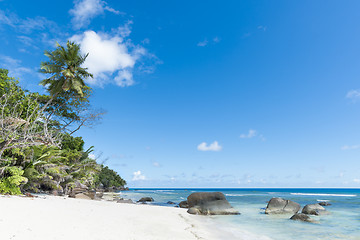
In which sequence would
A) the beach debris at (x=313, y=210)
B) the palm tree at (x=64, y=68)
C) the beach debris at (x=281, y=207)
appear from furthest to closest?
the palm tree at (x=64, y=68) → the beach debris at (x=313, y=210) → the beach debris at (x=281, y=207)

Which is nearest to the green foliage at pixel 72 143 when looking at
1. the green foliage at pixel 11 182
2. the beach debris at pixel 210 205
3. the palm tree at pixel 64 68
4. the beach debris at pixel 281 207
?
the palm tree at pixel 64 68

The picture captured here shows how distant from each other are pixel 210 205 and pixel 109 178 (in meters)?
67.5

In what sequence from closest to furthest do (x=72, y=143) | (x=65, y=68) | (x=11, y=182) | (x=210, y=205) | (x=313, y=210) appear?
(x=11, y=182) < (x=210, y=205) < (x=313, y=210) < (x=65, y=68) < (x=72, y=143)

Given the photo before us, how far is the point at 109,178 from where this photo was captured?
253 ft

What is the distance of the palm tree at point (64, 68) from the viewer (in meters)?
22.3

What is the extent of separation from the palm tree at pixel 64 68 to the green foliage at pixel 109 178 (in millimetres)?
50930

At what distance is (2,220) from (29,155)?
39.7ft

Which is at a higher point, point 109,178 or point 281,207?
point 109,178

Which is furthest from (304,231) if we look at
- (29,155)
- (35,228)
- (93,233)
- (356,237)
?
(29,155)

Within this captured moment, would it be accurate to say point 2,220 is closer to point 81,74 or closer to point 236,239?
point 236,239

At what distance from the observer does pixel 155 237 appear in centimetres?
666

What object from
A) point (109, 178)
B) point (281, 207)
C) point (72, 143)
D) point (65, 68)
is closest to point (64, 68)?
point (65, 68)

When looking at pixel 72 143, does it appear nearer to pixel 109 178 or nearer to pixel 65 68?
pixel 65 68

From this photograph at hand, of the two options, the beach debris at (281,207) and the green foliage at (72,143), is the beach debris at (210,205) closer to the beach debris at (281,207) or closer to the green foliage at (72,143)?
the beach debris at (281,207)
